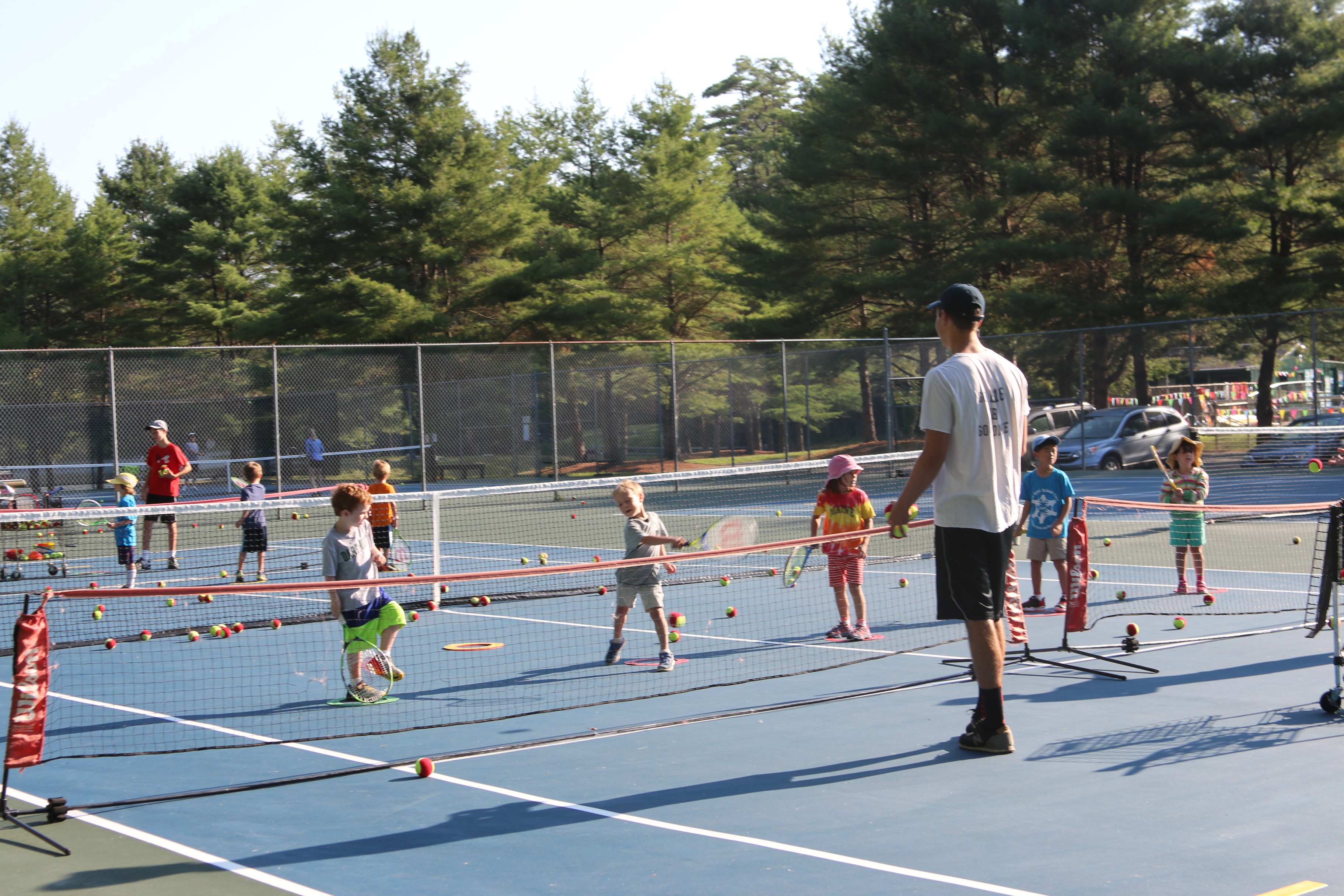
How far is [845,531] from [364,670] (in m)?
3.73

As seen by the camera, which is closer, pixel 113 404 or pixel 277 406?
pixel 113 404

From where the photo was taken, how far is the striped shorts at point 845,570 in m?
9.03

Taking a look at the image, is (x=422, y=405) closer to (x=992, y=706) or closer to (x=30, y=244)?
(x=992, y=706)

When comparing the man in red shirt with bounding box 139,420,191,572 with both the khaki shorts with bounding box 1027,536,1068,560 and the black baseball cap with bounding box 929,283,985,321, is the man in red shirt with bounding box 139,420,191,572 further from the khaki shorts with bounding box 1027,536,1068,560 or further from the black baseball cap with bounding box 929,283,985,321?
the black baseball cap with bounding box 929,283,985,321

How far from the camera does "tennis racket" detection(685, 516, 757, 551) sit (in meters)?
11.1

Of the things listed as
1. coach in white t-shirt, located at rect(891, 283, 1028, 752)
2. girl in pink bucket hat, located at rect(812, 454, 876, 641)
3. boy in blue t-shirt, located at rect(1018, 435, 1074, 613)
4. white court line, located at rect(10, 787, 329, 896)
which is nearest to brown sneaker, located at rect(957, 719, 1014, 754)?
coach in white t-shirt, located at rect(891, 283, 1028, 752)

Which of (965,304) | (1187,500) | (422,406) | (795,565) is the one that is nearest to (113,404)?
(422,406)

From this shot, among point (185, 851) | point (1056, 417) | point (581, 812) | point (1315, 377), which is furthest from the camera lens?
point (1056, 417)

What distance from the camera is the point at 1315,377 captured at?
21.9 m

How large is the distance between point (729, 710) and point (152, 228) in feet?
146

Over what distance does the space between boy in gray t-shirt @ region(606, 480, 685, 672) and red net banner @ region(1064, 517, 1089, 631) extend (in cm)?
254

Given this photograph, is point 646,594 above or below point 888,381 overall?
below

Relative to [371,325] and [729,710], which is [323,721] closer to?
[729,710]

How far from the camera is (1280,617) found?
9.42 metres
